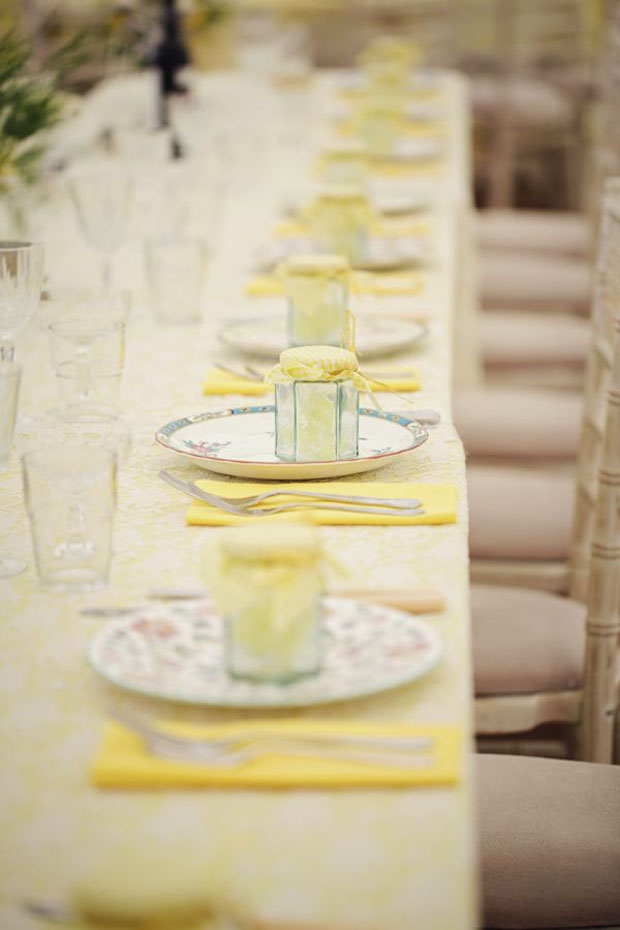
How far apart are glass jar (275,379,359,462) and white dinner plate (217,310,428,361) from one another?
1.32 ft

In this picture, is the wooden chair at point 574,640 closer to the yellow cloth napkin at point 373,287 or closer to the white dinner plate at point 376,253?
the yellow cloth napkin at point 373,287

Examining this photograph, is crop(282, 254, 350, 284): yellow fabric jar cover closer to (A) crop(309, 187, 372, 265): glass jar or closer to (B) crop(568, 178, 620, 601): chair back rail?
(B) crop(568, 178, 620, 601): chair back rail

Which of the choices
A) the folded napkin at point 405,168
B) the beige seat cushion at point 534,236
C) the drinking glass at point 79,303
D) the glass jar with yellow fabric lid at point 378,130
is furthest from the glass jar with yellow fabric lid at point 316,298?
the beige seat cushion at point 534,236

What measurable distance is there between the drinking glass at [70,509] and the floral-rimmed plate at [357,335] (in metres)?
0.71

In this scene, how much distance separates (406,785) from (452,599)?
28 centimetres

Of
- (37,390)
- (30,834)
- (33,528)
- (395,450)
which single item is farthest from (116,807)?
(37,390)

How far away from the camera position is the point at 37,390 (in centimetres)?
176

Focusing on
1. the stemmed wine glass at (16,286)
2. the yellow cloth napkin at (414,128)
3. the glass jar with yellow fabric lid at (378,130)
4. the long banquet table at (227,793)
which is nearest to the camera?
the long banquet table at (227,793)

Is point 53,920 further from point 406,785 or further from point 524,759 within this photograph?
point 524,759

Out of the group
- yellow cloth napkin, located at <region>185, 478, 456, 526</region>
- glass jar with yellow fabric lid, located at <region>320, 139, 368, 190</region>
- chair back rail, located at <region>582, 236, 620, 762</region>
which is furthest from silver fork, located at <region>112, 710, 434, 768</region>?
glass jar with yellow fabric lid, located at <region>320, 139, 368, 190</region>

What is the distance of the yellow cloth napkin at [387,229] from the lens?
2.64 m

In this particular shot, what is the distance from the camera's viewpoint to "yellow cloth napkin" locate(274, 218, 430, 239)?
264cm

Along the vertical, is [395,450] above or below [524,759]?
above

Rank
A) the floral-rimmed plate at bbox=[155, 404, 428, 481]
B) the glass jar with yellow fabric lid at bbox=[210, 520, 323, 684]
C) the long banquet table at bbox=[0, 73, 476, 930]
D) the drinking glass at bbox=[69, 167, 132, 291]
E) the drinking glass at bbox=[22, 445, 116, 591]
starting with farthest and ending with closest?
the drinking glass at bbox=[69, 167, 132, 291] → the floral-rimmed plate at bbox=[155, 404, 428, 481] → the drinking glass at bbox=[22, 445, 116, 591] → the glass jar with yellow fabric lid at bbox=[210, 520, 323, 684] → the long banquet table at bbox=[0, 73, 476, 930]
